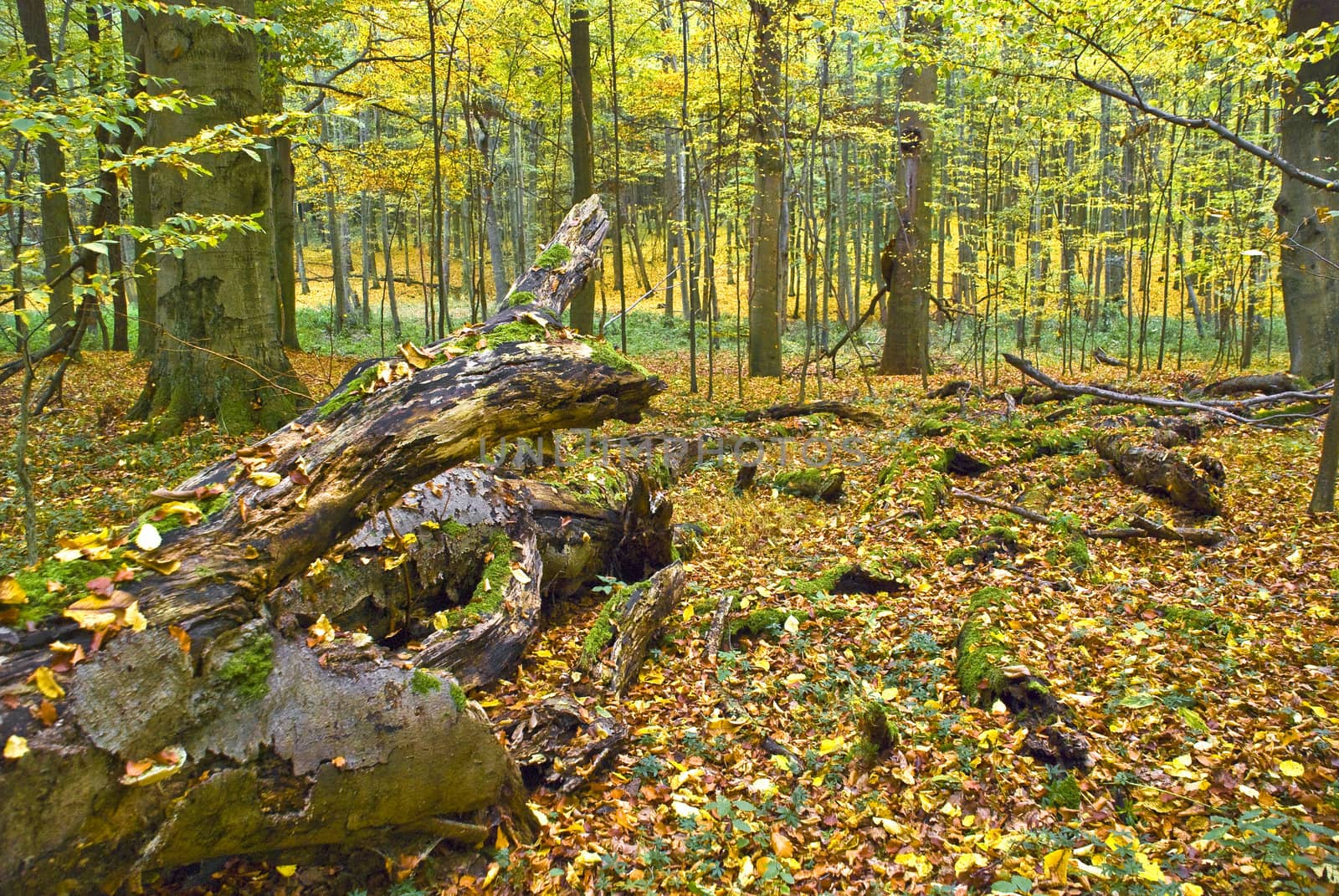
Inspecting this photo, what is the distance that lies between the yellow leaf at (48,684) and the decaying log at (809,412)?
10.0 meters

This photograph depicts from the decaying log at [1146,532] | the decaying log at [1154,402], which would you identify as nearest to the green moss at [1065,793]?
the decaying log at [1146,532]

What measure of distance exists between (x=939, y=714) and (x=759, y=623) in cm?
139

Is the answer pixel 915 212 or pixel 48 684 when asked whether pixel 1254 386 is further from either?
pixel 48 684

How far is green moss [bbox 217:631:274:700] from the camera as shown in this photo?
87.4 inches

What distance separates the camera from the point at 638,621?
4359 mm

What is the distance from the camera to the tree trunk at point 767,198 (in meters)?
13.5

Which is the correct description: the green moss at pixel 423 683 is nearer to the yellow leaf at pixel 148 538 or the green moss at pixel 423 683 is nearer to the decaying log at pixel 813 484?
the yellow leaf at pixel 148 538

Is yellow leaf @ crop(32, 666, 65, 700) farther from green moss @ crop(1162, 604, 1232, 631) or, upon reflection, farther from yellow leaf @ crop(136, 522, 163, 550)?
green moss @ crop(1162, 604, 1232, 631)

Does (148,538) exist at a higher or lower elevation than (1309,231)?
lower

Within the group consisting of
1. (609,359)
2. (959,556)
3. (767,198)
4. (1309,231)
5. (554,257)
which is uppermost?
(767,198)

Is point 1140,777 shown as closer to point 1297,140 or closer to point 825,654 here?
point 825,654

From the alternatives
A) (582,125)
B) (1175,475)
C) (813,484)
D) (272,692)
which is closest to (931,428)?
(813,484)

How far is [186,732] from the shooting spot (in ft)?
6.90

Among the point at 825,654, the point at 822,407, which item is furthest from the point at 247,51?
the point at 822,407
